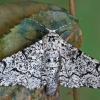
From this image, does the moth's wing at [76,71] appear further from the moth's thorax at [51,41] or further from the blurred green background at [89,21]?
the blurred green background at [89,21]

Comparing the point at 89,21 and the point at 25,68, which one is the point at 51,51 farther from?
the point at 89,21

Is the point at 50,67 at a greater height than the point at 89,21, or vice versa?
the point at 89,21

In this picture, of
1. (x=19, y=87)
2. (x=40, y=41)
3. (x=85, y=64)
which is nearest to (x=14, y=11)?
(x=40, y=41)

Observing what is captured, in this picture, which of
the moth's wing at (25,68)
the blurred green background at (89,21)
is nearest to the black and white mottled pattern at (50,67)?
the moth's wing at (25,68)

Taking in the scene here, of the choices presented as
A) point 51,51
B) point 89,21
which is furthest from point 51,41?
point 89,21

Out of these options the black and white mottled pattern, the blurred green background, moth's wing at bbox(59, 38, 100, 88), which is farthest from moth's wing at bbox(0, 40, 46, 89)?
the blurred green background

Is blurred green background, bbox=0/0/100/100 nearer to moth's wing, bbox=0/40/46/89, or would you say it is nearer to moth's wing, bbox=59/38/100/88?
moth's wing, bbox=59/38/100/88

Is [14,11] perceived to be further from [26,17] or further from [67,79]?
[67,79]
